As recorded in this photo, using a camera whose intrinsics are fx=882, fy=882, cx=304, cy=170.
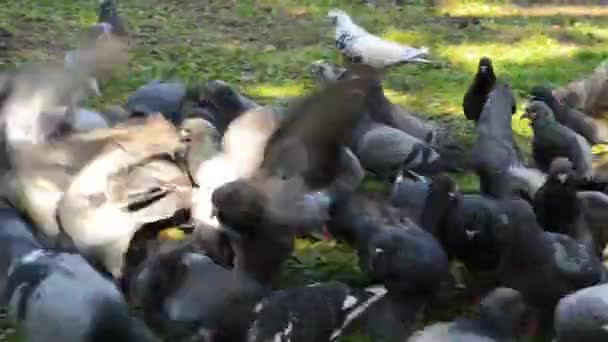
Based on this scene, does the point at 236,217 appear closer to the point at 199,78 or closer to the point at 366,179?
the point at 366,179

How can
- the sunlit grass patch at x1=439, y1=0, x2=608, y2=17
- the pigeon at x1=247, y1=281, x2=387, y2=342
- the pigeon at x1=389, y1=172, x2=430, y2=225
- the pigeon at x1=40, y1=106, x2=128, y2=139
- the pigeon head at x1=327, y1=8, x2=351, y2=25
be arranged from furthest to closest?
the sunlit grass patch at x1=439, y1=0, x2=608, y2=17 → the pigeon head at x1=327, y1=8, x2=351, y2=25 → the pigeon at x1=40, y1=106, x2=128, y2=139 → the pigeon at x1=389, y1=172, x2=430, y2=225 → the pigeon at x1=247, y1=281, x2=387, y2=342

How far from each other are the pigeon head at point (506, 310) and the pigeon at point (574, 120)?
2461mm

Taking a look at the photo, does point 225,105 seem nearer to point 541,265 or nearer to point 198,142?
point 198,142

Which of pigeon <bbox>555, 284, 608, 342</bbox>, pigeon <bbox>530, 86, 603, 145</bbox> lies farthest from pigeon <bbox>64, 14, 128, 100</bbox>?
pigeon <bbox>555, 284, 608, 342</bbox>

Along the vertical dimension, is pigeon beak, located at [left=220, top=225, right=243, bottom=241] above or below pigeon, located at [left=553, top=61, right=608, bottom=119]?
above

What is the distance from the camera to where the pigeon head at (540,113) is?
244 inches

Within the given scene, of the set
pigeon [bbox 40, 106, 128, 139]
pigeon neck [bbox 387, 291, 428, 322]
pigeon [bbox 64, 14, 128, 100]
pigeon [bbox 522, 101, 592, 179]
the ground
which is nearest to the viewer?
pigeon neck [bbox 387, 291, 428, 322]

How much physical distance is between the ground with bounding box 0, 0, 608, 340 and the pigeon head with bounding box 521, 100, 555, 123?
695 millimetres

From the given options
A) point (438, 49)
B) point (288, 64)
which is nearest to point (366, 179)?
point (288, 64)

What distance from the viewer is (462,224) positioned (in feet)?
15.6

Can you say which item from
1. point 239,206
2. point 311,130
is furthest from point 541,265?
point 239,206

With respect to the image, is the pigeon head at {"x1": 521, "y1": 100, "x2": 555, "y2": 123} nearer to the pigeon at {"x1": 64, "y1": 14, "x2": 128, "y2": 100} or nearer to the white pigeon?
the white pigeon

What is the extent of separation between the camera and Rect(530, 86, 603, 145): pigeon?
6.61 m

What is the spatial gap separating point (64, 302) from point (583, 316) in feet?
7.52
